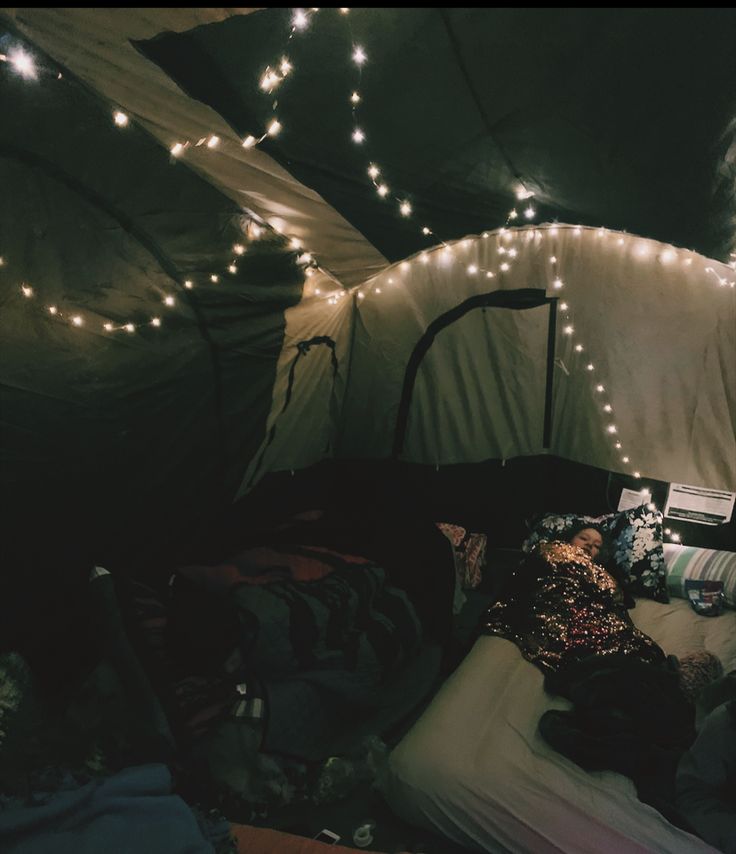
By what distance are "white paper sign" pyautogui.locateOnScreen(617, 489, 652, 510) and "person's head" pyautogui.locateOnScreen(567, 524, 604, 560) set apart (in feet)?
0.89

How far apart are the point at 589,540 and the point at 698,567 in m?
0.51

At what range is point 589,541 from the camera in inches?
123

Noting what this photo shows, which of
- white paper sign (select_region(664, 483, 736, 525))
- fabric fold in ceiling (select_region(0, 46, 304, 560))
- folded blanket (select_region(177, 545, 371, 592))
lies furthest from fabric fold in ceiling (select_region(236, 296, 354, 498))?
white paper sign (select_region(664, 483, 736, 525))

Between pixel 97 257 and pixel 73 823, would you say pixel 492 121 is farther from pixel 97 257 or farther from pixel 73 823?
pixel 73 823

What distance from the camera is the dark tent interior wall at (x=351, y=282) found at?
162cm

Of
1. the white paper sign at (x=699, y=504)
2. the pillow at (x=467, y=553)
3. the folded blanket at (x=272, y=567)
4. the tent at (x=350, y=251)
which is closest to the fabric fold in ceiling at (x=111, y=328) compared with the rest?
the tent at (x=350, y=251)

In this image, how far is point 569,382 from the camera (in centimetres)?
342

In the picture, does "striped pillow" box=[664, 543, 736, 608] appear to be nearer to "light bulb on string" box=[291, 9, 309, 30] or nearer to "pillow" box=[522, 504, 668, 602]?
"pillow" box=[522, 504, 668, 602]

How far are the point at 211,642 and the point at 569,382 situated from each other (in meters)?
2.46

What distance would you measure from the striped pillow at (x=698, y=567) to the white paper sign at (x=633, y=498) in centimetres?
28

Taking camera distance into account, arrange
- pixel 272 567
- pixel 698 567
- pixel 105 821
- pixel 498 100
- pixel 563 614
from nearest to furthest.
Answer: pixel 105 821 < pixel 498 100 < pixel 272 567 < pixel 563 614 < pixel 698 567

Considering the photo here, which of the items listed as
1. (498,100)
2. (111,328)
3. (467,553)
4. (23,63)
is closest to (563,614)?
(467,553)

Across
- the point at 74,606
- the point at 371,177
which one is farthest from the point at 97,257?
the point at 74,606

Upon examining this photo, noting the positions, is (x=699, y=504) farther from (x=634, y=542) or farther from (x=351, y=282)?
(x=351, y=282)
